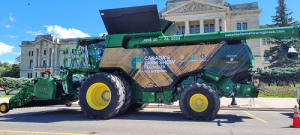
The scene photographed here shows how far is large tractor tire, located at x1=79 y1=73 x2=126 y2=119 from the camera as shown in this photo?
25.5 feet

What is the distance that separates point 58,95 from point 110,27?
3.54m

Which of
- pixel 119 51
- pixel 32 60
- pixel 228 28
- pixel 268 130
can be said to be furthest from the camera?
pixel 32 60

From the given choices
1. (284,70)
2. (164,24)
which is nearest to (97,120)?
(164,24)

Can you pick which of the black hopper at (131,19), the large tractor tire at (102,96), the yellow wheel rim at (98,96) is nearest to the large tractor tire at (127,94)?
the large tractor tire at (102,96)

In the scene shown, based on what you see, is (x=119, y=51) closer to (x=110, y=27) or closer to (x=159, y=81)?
(x=110, y=27)

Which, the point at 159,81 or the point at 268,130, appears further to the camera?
the point at 159,81

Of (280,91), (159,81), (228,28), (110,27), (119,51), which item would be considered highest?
(228,28)

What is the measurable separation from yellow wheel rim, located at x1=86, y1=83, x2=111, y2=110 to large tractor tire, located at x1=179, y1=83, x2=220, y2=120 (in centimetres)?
276

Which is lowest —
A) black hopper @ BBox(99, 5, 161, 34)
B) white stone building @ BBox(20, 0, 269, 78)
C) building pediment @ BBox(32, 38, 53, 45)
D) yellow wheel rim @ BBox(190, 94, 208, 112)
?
yellow wheel rim @ BBox(190, 94, 208, 112)

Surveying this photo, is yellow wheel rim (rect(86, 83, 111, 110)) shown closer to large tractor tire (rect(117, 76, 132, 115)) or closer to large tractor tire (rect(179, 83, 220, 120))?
large tractor tire (rect(117, 76, 132, 115))

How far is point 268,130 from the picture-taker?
19.6 feet

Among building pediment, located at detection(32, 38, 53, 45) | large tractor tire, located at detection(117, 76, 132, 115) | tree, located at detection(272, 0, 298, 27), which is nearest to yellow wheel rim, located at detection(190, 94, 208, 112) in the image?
large tractor tire, located at detection(117, 76, 132, 115)

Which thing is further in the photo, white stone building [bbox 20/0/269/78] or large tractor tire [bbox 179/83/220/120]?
white stone building [bbox 20/0/269/78]

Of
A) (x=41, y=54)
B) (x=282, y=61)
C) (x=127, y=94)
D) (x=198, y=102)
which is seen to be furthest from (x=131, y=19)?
(x=41, y=54)
